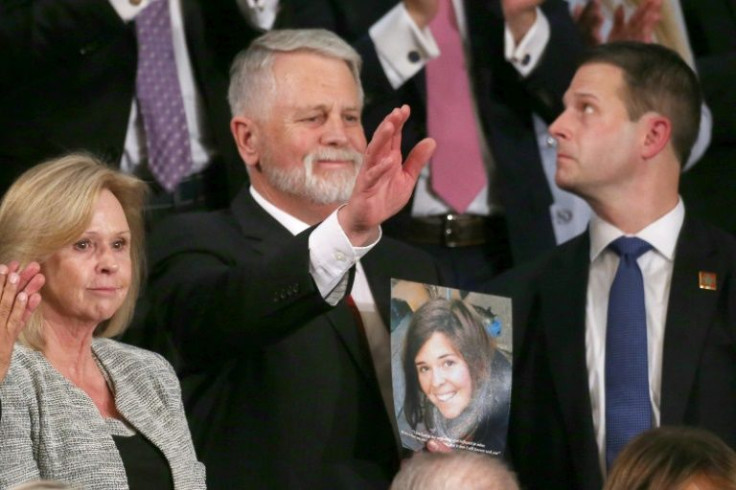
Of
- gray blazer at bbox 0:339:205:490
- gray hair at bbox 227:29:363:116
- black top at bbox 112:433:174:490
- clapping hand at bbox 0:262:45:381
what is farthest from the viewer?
gray hair at bbox 227:29:363:116

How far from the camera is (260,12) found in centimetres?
443

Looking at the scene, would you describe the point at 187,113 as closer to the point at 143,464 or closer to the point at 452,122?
the point at 452,122

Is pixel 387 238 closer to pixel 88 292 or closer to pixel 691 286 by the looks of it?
pixel 691 286

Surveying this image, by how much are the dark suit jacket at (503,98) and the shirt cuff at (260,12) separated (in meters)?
0.09

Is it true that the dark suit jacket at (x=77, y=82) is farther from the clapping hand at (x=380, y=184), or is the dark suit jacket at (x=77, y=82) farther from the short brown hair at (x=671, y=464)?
the short brown hair at (x=671, y=464)

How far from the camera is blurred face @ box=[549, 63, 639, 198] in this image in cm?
429

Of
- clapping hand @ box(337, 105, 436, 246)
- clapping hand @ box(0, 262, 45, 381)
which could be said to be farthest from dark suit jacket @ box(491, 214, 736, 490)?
clapping hand @ box(0, 262, 45, 381)

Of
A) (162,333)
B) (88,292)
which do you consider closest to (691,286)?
(162,333)

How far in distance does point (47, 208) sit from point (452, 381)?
1.01m

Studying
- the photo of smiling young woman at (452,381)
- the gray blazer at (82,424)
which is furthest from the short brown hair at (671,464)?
the gray blazer at (82,424)

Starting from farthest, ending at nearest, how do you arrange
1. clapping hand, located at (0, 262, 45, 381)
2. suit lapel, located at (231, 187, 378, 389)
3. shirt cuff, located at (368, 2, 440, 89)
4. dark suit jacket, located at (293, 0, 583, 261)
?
1. dark suit jacket, located at (293, 0, 583, 261)
2. shirt cuff, located at (368, 2, 440, 89)
3. suit lapel, located at (231, 187, 378, 389)
4. clapping hand, located at (0, 262, 45, 381)

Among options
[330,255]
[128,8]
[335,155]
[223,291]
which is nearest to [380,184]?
[330,255]

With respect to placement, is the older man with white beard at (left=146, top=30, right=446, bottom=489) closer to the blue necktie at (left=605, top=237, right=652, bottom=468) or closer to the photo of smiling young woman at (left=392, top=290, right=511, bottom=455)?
the photo of smiling young woman at (left=392, top=290, right=511, bottom=455)

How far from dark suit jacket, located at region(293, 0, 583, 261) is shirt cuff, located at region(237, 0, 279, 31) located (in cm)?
9
